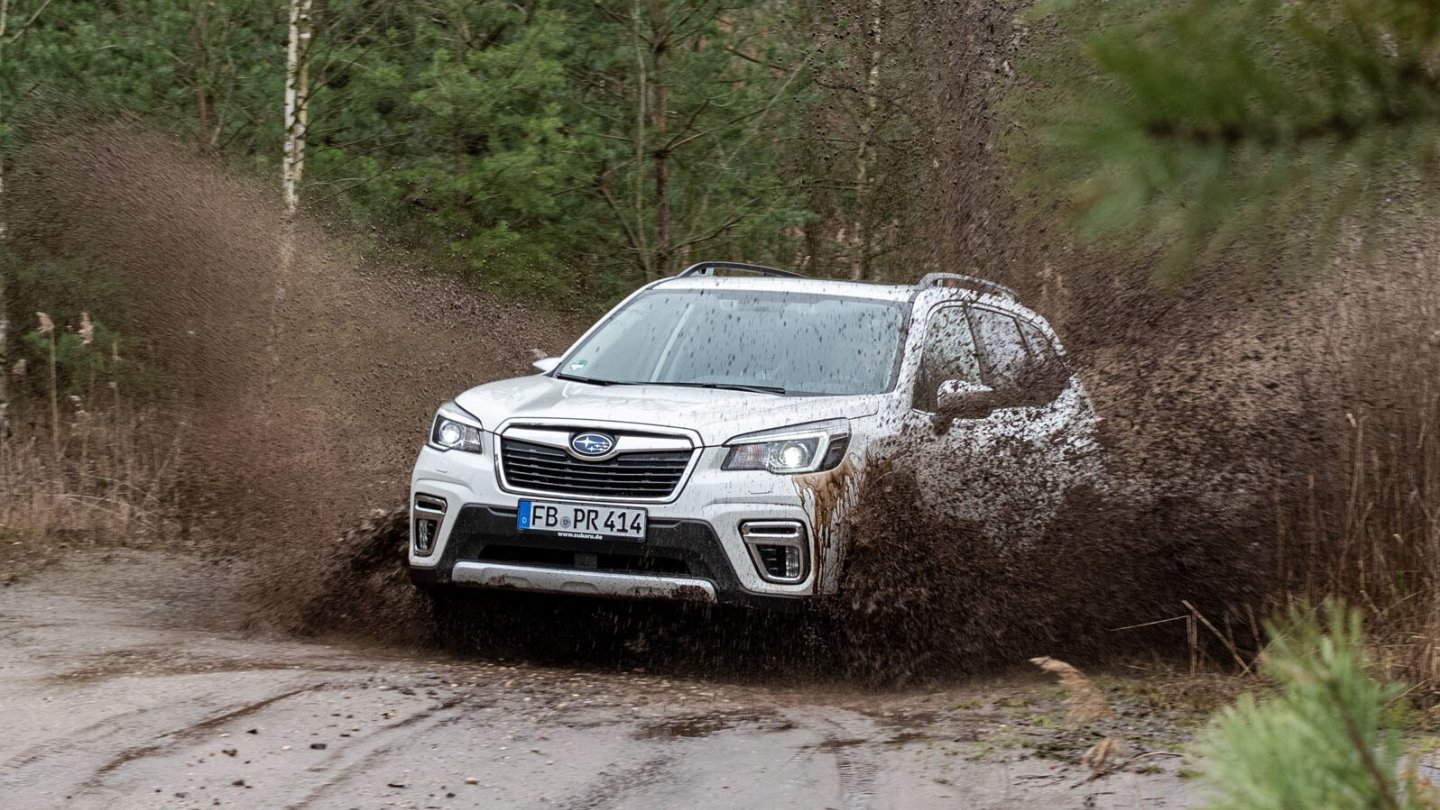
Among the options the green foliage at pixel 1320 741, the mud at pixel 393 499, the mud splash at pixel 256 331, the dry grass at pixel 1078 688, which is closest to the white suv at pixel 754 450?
the mud at pixel 393 499

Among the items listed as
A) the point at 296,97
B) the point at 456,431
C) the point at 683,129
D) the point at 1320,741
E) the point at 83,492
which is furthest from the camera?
the point at 683,129

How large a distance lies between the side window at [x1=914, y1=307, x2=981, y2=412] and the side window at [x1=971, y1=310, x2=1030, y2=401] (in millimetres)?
53

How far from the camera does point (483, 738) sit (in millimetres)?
5371

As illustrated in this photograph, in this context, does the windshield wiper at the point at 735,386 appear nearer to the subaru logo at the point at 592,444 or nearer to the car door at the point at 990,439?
the car door at the point at 990,439

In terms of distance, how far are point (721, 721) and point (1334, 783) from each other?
418 centimetres

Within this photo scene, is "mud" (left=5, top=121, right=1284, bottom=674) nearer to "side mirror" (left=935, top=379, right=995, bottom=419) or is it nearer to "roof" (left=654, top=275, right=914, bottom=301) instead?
"side mirror" (left=935, top=379, right=995, bottom=419)

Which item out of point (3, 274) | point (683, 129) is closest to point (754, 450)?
point (3, 274)

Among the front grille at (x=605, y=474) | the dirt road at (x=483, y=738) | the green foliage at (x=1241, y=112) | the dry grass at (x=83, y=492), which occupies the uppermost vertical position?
the green foliage at (x=1241, y=112)

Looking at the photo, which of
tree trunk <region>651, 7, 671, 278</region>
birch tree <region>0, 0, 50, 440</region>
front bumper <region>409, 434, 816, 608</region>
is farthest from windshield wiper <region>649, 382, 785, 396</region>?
tree trunk <region>651, 7, 671, 278</region>

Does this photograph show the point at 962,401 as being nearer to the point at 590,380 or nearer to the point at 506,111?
the point at 590,380

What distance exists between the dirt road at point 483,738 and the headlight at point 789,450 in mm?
915

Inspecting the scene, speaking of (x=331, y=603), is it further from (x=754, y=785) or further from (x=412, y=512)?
(x=754, y=785)

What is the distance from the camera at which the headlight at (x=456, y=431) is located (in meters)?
7.19

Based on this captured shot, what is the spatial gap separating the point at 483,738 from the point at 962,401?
9.30 ft
